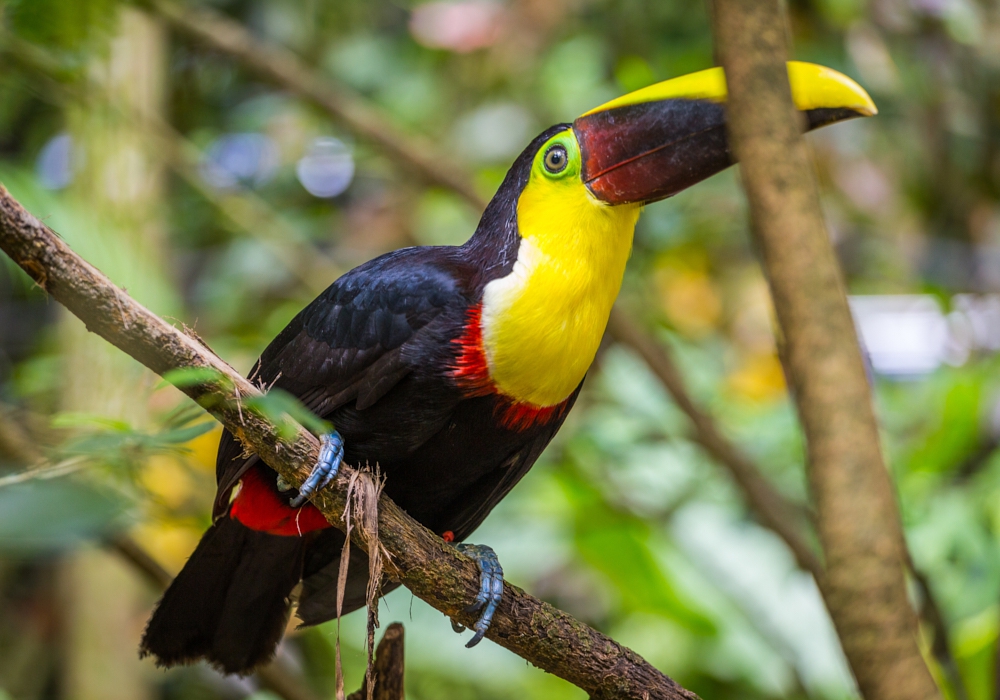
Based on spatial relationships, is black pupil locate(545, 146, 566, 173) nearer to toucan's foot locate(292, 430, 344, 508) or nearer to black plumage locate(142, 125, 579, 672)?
black plumage locate(142, 125, 579, 672)

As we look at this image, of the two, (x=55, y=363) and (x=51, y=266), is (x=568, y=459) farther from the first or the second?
(x=51, y=266)

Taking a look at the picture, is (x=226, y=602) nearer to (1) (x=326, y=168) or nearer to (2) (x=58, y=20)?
(2) (x=58, y=20)

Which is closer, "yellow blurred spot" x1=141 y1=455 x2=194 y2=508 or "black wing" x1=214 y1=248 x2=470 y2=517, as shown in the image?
"black wing" x1=214 y1=248 x2=470 y2=517

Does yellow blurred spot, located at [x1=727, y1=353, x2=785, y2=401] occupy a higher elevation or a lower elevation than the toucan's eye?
higher

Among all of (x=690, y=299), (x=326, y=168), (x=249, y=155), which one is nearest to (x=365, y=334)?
(x=326, y=168)

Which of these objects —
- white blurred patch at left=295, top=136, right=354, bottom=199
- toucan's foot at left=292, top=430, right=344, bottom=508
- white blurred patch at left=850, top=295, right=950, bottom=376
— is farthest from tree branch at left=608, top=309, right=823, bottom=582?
white blurred patch at left=295, top=136, right=354, bottom=199

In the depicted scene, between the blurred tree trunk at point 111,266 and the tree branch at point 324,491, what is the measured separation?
105cm

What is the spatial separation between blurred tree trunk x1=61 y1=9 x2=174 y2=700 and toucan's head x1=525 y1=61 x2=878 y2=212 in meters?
1.16

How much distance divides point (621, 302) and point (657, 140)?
74.6 inches

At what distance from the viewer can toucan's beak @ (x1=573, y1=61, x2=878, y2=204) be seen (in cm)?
145

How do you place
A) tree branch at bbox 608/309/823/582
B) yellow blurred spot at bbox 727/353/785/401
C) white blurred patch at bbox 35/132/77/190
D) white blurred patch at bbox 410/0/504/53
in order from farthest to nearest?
yellow blurred spot at bbox 727/353/785/401
white blurred patch at bbox 410/0/504/53
white blurred patch at bbox 35/132/77/190
tree branch at bbox 608/309/823/582

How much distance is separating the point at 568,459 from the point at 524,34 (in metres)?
1.95

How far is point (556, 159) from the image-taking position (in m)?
1.57

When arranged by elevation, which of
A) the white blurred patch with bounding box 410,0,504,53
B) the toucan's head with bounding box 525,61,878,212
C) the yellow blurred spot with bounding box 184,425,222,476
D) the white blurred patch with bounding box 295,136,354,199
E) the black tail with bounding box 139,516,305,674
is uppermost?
the white blurred patch with bounding box 410,0,504,53
